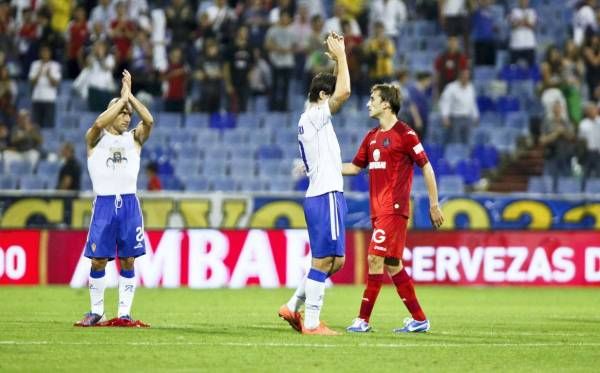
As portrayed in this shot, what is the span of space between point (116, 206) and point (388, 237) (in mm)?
2817

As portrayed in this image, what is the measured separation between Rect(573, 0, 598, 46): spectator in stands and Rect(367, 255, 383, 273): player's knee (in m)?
15.7

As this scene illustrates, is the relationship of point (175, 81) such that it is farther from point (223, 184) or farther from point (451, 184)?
point (451, 184)

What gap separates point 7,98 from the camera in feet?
89.0

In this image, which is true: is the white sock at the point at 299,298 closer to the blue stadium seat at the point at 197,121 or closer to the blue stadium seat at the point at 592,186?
the blue stadium seat at the point at 592,186

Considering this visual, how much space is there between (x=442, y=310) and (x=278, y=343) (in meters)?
5.50

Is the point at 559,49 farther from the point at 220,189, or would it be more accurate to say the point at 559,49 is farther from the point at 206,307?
the point at 206,307

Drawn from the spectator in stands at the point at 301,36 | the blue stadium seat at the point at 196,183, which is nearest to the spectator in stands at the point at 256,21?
the spectator in stands at the point at 301,36

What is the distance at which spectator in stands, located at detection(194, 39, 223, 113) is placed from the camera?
2689 centimetres

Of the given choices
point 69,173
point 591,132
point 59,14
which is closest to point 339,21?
point 591,132

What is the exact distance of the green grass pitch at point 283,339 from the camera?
10273 mm

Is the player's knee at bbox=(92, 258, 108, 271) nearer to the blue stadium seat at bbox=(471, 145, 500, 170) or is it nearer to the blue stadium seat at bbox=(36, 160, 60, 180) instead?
the blue stadium seat at bbox=(36, 160, 60, 180)

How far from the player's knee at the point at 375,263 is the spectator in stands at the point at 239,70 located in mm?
14140

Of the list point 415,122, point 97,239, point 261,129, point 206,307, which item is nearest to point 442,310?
point 206,307

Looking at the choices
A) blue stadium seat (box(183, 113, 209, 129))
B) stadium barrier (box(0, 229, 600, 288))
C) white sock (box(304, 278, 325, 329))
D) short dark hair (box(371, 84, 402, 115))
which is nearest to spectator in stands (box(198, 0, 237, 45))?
blue stadium seat (box(183, 113, 209, 129))
